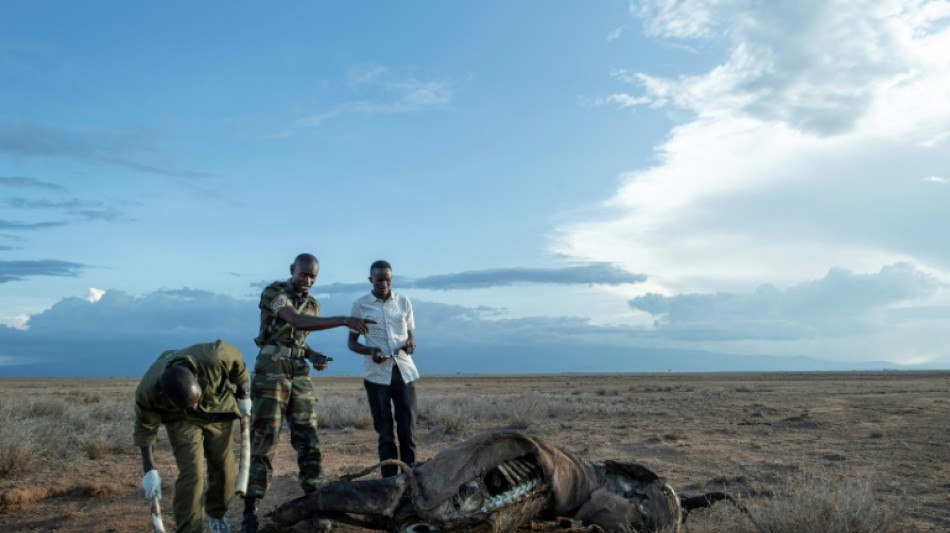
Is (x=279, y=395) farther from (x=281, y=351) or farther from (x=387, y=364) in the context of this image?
(x=387, y=364)

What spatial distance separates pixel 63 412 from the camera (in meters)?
16.4

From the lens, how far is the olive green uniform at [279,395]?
5316mm

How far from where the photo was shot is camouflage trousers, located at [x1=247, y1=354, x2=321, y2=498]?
17.4 ft

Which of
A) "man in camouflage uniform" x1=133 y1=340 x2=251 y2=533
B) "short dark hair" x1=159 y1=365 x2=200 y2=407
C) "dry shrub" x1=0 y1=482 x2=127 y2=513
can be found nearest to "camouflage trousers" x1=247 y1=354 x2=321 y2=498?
"man in camouflage uniform" x1=133 y1=340 x2=251 y2=533

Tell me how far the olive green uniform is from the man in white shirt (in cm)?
71

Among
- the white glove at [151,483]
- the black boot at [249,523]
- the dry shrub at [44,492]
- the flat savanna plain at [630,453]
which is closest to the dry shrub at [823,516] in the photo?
the flat savanna plain at [630,453]

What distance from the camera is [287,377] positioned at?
5469mm

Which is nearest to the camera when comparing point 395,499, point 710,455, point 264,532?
point 395,499

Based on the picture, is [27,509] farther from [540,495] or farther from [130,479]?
[540,495]

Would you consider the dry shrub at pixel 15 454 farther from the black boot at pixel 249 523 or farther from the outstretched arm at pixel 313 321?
the outstretched arm at pixel 313 321

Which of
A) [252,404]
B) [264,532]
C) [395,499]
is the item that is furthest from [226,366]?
[395,499]

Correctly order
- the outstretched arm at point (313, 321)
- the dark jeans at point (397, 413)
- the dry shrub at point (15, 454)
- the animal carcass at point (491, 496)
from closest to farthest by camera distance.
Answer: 1. the animal carcass at point (491, 496)
2. the outstretched arm at point (313, 321)
3. the dark jeans at point (397, 413)
4. the dry shrub at point (15, 454)

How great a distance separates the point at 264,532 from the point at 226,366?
4.10 ft

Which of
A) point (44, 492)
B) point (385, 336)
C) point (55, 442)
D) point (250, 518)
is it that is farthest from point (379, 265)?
point (55, 442)
